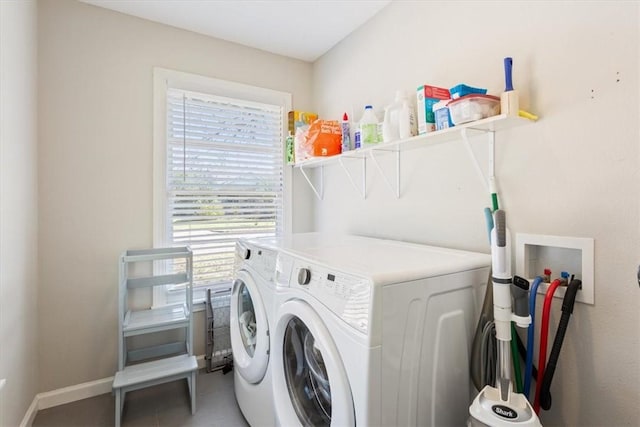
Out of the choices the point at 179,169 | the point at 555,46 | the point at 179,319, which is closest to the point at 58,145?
the point at 179,169

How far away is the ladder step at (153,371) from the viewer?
1.75 metres

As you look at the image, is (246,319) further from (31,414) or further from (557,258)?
(557,258)

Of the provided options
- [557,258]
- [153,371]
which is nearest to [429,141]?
[557,258]

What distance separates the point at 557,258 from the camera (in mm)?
1218

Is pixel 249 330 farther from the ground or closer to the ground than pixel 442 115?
closer to the ground

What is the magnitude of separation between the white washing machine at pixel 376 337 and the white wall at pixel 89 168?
1.38m

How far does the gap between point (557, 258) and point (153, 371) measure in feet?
6.85

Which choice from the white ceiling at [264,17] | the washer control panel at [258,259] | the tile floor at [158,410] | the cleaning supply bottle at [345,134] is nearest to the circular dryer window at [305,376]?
the washer control panel at [258,259]

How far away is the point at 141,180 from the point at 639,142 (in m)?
2.51

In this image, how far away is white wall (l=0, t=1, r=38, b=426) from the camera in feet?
4.66

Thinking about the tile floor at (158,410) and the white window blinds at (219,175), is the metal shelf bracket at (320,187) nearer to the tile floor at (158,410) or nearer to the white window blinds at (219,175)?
the white window blinds at (219,175)

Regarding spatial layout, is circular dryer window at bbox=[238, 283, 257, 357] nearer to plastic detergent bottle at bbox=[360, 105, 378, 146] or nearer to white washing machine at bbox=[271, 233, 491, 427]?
white washing machine at bbox=[271, 233, 491, 427]

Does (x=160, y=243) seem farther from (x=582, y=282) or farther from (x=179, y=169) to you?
(x=582, y=282)

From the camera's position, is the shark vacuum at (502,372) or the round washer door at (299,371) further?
the round washer door at (299,371)
